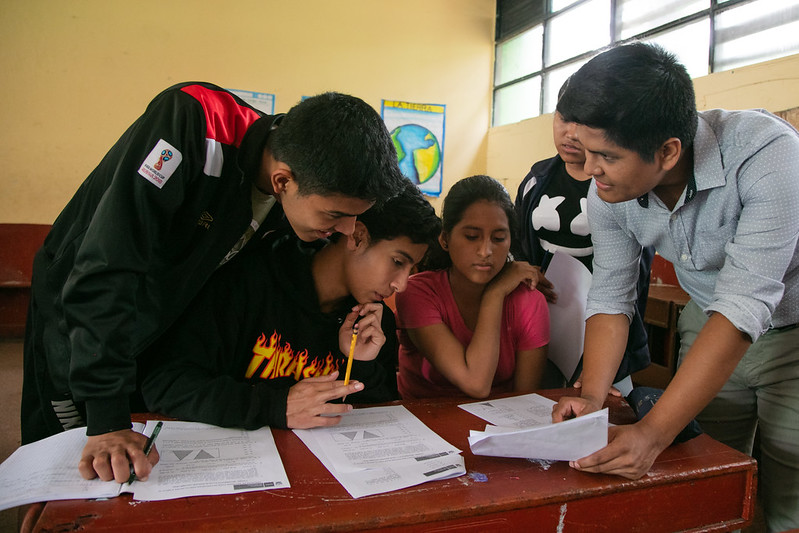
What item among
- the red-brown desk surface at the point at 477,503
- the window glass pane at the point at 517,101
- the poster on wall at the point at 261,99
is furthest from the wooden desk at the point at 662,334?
the poster on wall at the point at 261,99

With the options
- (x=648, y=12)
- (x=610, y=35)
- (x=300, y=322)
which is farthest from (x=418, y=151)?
(x=300, y=322)

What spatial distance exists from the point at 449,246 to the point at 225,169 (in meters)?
0.73

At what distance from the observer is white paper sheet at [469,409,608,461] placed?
82 centimetres

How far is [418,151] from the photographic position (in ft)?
17.8

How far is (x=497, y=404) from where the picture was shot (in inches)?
47.9

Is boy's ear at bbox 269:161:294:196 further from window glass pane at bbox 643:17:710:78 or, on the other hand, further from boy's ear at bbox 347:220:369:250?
window glass pane at bbox 643:17:710:78

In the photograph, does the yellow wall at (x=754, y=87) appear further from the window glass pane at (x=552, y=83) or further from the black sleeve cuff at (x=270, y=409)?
the black sleeve cuff at (x=270, y=409)

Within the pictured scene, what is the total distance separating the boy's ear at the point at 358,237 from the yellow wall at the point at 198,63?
396 centimetres

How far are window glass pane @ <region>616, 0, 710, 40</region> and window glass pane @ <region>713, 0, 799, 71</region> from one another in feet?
0.83

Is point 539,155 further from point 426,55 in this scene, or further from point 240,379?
point 240,379

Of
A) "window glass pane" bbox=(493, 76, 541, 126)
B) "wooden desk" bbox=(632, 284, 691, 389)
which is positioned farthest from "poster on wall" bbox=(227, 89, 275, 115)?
"wooden desk" bbox=(632, 284, 691, 389)

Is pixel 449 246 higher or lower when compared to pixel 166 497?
higher

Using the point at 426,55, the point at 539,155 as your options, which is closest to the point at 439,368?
the point at 539,155

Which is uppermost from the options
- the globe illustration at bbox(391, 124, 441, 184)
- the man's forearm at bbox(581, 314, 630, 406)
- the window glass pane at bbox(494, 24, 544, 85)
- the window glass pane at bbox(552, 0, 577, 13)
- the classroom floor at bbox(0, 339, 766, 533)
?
the window glass pane at bbox(552, 0, 577, 13)
